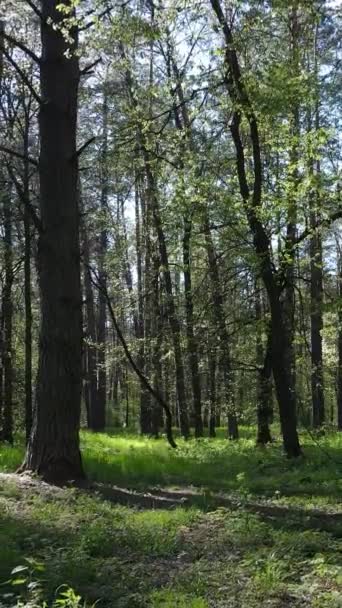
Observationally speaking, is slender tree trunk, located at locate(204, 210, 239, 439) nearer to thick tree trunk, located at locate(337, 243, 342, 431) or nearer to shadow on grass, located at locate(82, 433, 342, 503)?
shadow on grass, located at locate(82, 433, 342, 503)

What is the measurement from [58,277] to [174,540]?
4132 millimetres

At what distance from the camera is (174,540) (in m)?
5.37

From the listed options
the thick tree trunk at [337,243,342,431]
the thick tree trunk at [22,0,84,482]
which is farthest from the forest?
the thick tree trunk at [337,243,342,431]

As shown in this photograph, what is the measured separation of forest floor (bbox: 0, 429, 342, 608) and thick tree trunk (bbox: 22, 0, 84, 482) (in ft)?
1.77

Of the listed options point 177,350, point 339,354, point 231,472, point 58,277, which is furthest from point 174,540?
point 339,354

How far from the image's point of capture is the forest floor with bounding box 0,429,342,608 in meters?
4.02

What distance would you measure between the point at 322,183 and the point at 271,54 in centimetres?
247

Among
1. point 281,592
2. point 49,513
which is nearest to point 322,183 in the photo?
point 49,513

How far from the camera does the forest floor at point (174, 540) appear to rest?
4023mm

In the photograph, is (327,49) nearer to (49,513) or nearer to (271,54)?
(271,54)

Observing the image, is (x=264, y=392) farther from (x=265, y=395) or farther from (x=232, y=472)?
(x=232, y=472)

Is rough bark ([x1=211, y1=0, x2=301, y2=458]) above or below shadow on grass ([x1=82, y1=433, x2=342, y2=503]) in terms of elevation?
above

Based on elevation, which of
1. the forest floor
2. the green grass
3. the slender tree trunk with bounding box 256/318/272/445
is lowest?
the green grass

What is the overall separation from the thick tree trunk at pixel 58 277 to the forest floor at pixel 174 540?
539 millimetres
